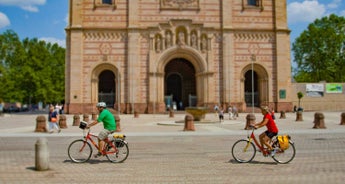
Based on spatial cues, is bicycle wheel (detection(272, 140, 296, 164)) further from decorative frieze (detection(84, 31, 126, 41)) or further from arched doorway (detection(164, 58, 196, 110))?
arched doorway (detection(164, 58, 196, 110))

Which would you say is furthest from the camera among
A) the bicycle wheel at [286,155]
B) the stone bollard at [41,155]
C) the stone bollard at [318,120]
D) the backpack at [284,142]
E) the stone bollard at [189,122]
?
the stone bollard at [318,120]

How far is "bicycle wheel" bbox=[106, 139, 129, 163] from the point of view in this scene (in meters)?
9.74

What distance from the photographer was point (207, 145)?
1368 cm

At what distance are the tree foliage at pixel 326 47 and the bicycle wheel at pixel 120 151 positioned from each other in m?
58.0

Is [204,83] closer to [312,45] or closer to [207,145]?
[207,145]

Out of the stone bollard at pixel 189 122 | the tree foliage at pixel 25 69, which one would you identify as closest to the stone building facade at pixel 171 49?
the stone bollard at pixel 189 122

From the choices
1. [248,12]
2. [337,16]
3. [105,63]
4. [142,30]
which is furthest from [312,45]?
[105,63]

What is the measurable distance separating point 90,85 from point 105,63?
9.88 feet

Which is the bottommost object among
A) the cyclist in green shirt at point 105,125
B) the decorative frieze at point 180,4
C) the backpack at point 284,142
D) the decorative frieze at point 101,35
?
the backpack at point 284,142

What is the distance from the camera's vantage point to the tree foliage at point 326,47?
59.8 metres

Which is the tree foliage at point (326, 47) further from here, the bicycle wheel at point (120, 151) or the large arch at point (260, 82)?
the bicycle wheel at point (120, 151)

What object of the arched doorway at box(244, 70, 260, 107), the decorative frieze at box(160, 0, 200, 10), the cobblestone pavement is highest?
the decorative frieze at box(160, 0, 200, 10)

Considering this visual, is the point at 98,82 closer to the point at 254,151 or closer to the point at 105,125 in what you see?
the point at 105,125

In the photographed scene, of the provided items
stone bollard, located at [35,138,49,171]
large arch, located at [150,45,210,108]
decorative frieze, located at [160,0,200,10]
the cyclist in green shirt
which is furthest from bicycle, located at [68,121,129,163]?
decorative frieze, located at [160,0,200,10]
